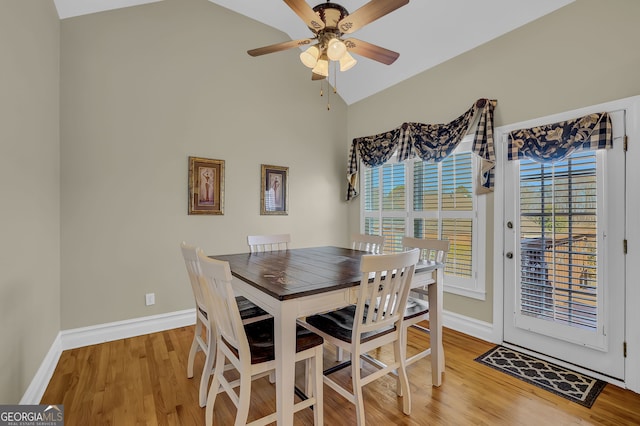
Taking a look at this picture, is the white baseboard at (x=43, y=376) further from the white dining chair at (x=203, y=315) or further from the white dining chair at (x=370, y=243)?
the white dining chair at (x=370, y=243)

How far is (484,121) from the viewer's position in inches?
112

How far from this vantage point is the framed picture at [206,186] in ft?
10.7

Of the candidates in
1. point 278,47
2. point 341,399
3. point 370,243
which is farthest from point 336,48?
point 341,399

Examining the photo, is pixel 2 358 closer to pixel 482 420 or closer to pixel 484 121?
pixel 482 420

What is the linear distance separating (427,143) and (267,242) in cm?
208

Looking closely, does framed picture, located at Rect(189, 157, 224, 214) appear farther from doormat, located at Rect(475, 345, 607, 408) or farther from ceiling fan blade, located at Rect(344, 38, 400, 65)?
doormat, located at Rect(475, 345, 607, 408)

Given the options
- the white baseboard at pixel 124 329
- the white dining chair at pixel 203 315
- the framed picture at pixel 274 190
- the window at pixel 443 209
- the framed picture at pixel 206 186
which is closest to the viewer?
the white dining chair at pixel 203 315

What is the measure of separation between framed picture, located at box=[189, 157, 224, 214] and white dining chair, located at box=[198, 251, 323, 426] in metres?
1.83

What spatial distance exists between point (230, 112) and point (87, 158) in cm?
151

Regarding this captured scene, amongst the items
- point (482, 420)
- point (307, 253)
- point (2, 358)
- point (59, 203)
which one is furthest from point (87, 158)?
point (482, 420)

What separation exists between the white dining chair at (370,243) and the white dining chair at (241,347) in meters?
1.30

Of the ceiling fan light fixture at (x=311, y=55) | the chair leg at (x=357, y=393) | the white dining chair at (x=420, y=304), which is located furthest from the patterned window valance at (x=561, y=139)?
the chair leg at (x=357, y=393)

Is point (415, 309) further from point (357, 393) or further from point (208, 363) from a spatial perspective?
point (208, 363)

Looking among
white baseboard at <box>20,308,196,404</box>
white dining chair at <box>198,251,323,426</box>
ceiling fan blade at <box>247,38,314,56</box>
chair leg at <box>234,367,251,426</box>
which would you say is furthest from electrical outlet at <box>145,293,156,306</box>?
ceiling fan blade at <box>247,38,314,56</box>
